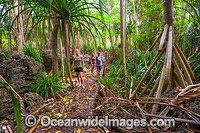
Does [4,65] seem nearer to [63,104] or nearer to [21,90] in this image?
[21,90]

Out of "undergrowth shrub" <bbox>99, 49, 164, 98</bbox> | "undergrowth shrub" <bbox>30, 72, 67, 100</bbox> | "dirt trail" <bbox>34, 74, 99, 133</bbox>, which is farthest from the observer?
"undergrowth shrub" <bbox>30, 72, 67, 100</bbox>

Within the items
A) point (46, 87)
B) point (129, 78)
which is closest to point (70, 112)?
point (46, 87)

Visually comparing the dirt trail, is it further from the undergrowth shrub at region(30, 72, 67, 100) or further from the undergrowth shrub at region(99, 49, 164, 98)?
the undergrowth shrub at region(99, 49, 164, 98)

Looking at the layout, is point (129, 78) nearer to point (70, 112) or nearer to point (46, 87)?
point (70, 112)

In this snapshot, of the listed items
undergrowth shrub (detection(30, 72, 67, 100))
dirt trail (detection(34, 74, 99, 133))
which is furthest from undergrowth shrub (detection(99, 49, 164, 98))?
undergrowth shrub (detection(30, 72, 67, 100))

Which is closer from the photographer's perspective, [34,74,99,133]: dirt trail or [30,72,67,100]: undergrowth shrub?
[34,74,99,133]: dirt trail

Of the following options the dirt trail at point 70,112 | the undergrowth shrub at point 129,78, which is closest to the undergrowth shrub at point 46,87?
the dirt trail at point 70,112

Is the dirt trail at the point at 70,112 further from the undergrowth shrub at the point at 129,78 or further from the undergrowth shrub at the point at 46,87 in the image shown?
the undergrowth shrub at the point at 129,78

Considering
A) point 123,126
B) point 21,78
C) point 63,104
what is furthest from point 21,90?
point 123,126

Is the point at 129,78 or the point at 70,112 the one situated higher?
the point at 129,78

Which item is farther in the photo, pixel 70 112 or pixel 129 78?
pixel 129 78

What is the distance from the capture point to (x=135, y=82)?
7.86 ft

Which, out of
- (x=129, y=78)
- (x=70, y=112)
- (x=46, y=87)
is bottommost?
(x=70, y=112)

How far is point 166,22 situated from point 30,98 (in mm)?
2487
